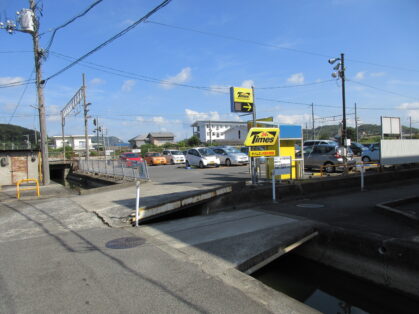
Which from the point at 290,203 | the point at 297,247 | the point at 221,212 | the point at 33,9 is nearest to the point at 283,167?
the point at 290,203

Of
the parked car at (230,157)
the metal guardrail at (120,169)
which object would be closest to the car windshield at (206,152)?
the parked car at (230,157)

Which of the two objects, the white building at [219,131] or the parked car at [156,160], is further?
the white building at [219,131]

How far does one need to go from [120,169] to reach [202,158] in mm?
7594

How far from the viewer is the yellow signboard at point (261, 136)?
34.1 feet

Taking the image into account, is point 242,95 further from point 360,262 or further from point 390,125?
point 390,125

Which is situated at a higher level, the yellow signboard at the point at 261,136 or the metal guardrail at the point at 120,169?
the yellow signboard at the point at 261,136

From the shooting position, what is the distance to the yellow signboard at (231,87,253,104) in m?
12.1

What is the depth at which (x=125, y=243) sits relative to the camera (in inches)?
248

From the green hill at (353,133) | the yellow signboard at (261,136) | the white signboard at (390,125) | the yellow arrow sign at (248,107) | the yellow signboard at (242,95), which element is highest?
the green hill at (353,133)

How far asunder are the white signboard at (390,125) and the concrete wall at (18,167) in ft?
81.4

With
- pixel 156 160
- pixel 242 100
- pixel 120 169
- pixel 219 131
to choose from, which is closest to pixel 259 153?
pixel 242 100

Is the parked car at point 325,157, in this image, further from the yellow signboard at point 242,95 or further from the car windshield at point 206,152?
the car windshield at point 206,152

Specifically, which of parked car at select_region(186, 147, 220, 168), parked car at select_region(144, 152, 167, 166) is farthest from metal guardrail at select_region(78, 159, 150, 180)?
parked car at select_region(144, 152, 167, 166)

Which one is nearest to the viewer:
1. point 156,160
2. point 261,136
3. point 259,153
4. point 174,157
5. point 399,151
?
point 259,153
